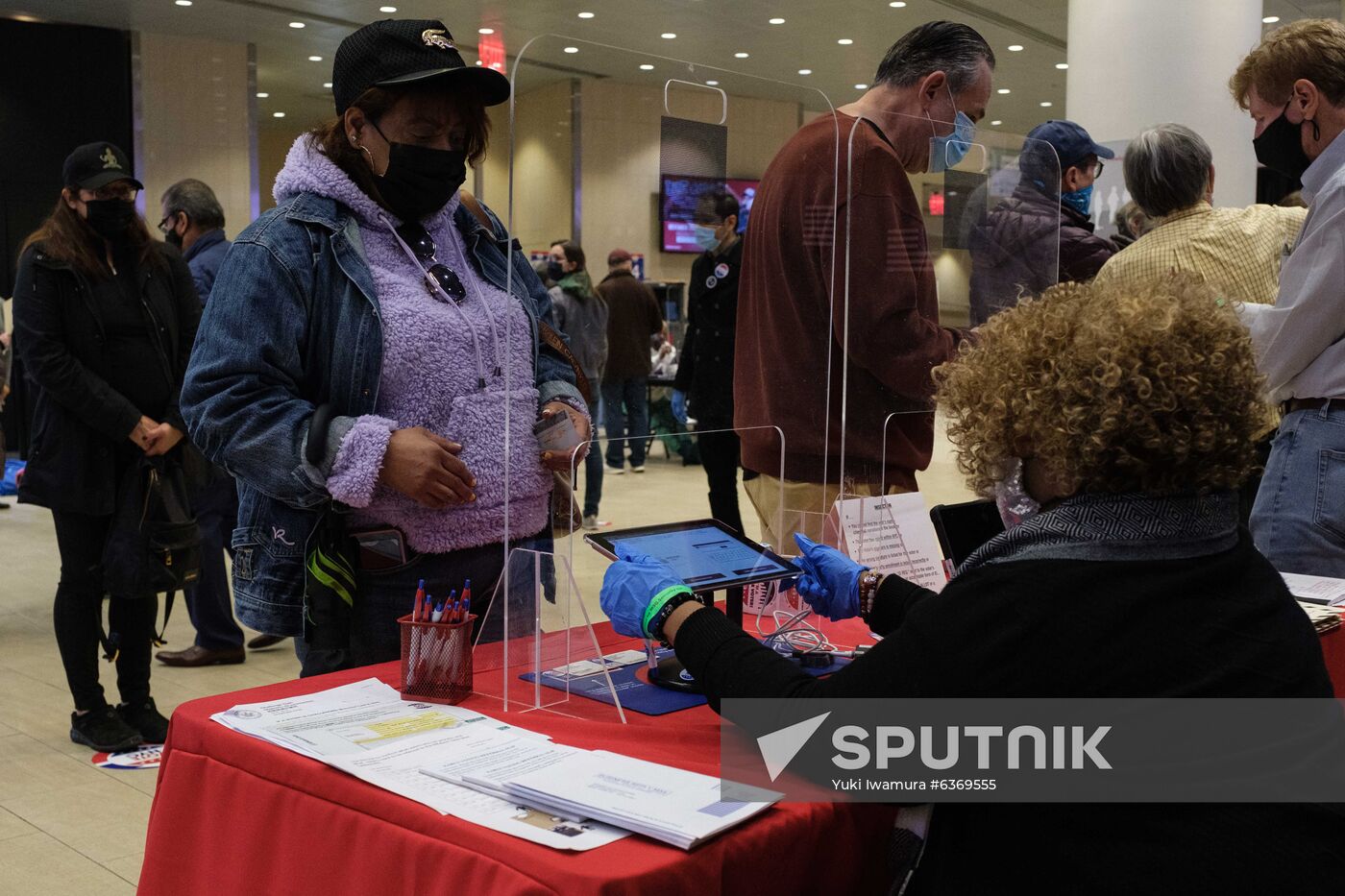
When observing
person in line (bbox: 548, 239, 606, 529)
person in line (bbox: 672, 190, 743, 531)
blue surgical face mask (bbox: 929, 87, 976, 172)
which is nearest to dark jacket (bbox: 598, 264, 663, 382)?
person in line (bbox: 548, 239, 606, 529)

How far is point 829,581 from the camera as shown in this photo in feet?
5.52

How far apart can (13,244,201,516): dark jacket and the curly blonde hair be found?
265 cm

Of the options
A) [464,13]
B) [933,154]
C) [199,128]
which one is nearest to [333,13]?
[464,13]

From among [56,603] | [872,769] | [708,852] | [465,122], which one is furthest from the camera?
[56,603]

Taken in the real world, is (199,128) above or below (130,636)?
above

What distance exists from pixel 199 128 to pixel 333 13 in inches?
73.3

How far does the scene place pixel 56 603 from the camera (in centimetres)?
337

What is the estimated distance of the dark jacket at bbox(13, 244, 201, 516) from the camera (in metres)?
3.24

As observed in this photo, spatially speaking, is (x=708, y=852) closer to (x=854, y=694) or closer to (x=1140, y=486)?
(x=854, y=694)

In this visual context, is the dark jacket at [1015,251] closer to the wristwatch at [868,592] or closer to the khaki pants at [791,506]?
the khaki pants at [791,506]

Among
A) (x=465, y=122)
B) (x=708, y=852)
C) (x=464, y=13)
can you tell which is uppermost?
(x=464, y=13)

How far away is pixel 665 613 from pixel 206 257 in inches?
127

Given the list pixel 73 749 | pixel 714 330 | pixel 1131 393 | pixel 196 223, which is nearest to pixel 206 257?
pixel 196 223

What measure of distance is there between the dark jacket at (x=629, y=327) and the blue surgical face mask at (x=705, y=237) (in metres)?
1.30
